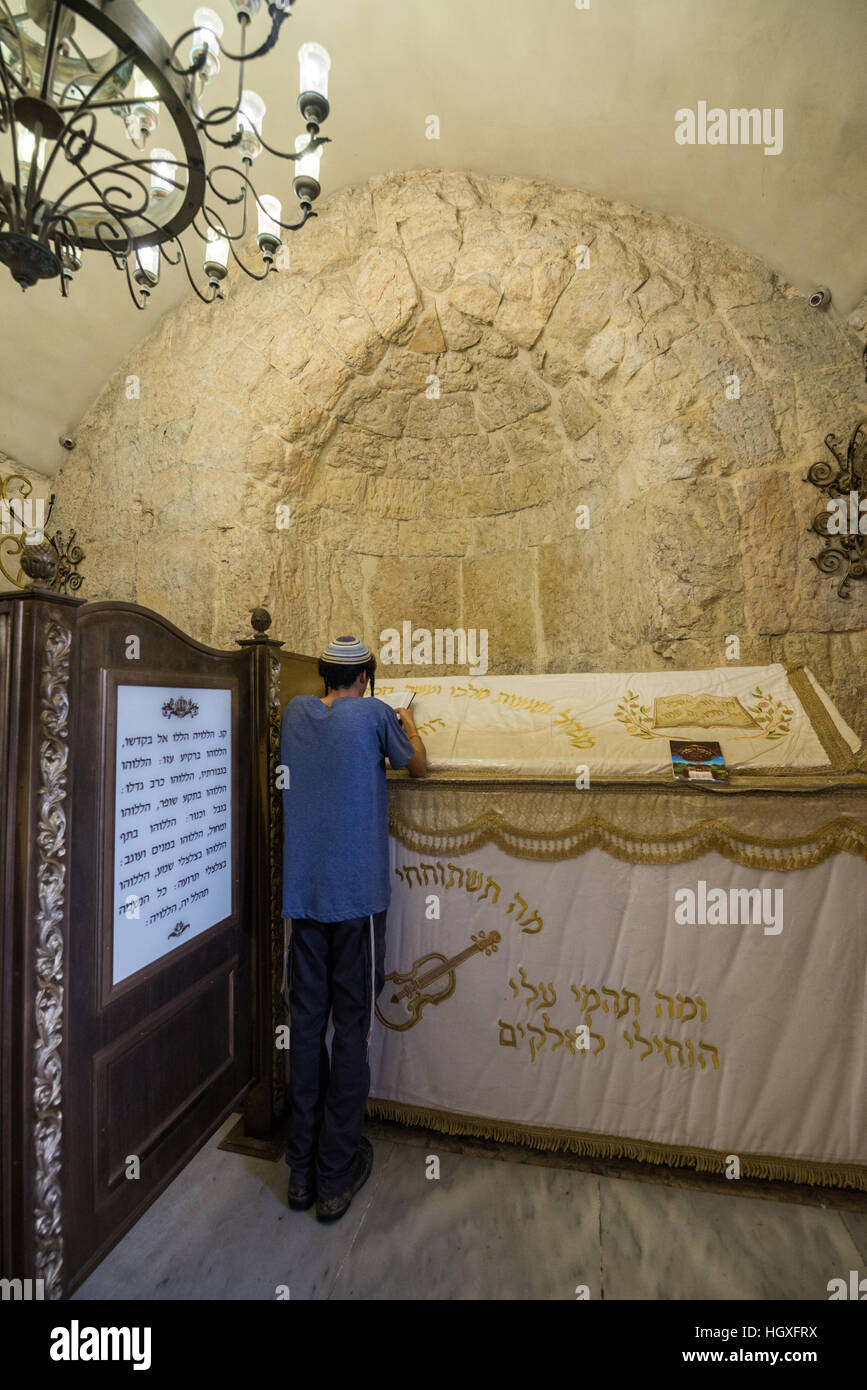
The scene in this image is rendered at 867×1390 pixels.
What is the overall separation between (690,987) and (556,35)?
3915 mm

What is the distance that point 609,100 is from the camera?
2.85 m

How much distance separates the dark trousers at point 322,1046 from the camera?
1956mm

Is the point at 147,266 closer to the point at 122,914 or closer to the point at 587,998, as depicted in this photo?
the point at 122,914

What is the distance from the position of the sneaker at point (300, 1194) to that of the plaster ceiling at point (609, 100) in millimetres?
4256

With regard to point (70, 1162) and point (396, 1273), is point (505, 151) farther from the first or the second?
point (396, 1273)

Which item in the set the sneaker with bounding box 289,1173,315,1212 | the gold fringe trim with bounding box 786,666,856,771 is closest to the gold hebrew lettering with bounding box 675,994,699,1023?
the gold fringe trim with bounding box 786,666,856,771

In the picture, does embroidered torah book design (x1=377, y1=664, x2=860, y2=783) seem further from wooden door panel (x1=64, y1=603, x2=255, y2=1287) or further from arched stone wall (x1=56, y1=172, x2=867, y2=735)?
wooden door panel (x1=64, y1=603, x2=255, y2=1287)

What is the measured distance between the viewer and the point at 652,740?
7.38ft

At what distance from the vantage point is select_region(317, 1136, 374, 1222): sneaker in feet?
6.20

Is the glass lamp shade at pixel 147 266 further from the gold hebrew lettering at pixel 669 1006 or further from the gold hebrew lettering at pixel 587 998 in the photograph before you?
the gold hebrew lettering at pixel 669 1006

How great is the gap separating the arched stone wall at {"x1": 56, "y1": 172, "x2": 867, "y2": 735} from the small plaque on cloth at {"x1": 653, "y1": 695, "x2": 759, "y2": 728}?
0.62 meters

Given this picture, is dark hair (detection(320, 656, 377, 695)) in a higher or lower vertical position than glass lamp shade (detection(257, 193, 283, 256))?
lower

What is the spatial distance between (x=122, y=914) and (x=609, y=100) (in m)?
3.92

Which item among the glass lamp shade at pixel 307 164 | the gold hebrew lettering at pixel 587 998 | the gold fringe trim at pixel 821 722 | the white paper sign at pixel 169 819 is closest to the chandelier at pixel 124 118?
the glass lamp shade at pixel 307 164
